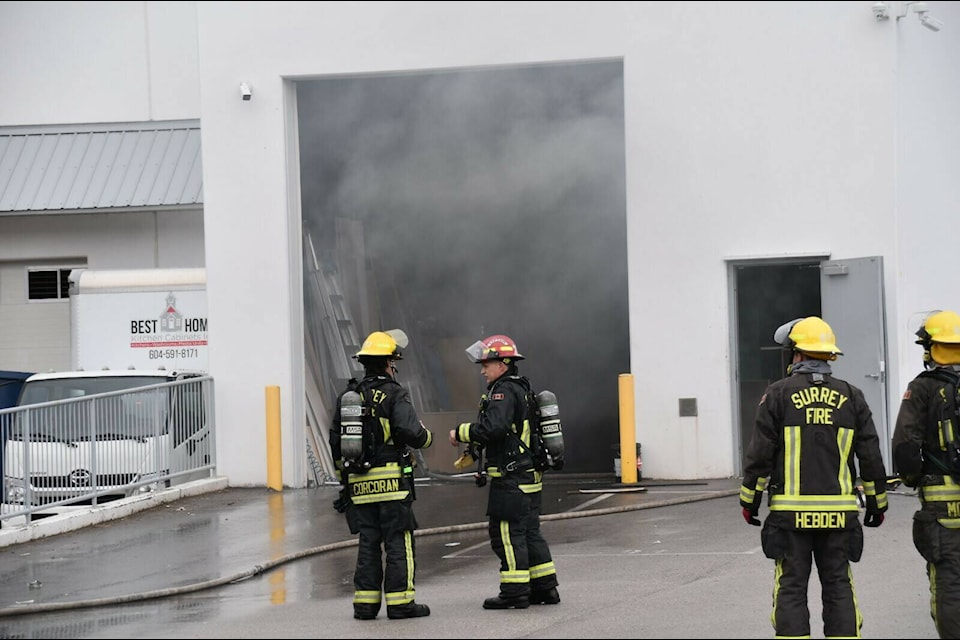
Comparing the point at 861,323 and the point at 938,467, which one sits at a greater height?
the point at 861,323

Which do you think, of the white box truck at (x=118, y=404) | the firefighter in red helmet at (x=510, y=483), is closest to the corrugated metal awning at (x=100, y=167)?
the white box truck at (x=118, y=404)

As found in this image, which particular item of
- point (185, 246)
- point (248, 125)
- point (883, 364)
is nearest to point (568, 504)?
point (883, 364)

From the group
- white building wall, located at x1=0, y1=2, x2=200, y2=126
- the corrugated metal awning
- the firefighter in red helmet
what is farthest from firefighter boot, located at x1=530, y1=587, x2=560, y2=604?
white building wall, located at x1=0, y1=2, x2=200, y2=126

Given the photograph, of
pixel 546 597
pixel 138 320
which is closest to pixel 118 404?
pixel 138 320

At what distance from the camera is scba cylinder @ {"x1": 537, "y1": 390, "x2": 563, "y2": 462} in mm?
7906

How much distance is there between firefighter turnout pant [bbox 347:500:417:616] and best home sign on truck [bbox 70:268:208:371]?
333 inches

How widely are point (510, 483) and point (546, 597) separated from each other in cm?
74

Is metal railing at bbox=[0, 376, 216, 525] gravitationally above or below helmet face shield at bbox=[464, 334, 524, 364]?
below

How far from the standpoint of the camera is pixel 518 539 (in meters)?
7.70

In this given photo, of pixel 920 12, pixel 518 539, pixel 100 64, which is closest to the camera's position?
pixel 518 539

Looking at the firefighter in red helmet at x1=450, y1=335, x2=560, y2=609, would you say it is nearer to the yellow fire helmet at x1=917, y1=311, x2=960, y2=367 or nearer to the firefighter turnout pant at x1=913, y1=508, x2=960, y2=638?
the firefighter turnout pant at x1=913, y1=508, x2=960, y2=638

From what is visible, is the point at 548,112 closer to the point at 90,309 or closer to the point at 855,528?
the point at 90,309

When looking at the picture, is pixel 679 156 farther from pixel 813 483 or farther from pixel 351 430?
pixel 813 483

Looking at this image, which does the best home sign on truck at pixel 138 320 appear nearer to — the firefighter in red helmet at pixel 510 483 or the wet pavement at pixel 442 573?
the wet pavement at pixel 442 573
